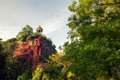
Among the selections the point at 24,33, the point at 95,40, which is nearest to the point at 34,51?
the point at 24,33

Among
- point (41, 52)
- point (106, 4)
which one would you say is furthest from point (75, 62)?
point (41, 52)

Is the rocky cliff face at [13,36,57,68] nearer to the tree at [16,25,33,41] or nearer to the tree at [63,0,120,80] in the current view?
the tree at [16,25,33,41]

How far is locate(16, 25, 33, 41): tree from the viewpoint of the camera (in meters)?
92.8

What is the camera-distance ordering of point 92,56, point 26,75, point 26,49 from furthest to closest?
1. point 26,49
2. point 26,75
3. point 92,56

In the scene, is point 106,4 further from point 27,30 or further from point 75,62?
point 27,30

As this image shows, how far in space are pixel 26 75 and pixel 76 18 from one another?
47.7 metres

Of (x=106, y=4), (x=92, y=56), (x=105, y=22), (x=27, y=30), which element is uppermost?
(x=27, y=30)

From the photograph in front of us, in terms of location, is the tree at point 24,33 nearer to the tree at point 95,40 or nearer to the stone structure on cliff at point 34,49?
the stone structure on cliff at point 34,49

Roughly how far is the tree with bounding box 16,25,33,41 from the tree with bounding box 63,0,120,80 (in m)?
67.5

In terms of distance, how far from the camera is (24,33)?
93.1 meters

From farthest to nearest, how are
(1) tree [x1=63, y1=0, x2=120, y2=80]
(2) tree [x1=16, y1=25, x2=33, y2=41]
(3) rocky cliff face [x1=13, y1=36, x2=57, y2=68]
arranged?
(2) tree [x1=16, y1=25, x2=33, y2=41] → (3) rocky cliff face [x1=13, y1=36, x2=57, y2=68] → (1) tree [x1=63, y1=0, x2=120, y2=80]

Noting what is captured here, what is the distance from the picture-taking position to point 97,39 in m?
21.9

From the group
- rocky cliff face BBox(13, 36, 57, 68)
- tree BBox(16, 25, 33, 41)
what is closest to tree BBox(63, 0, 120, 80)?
rocky cliff face BBox(13, 36, 57, 68)

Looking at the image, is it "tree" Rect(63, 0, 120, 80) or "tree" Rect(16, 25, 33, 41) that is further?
"tree" Rect(16, 25, 33, 41)
